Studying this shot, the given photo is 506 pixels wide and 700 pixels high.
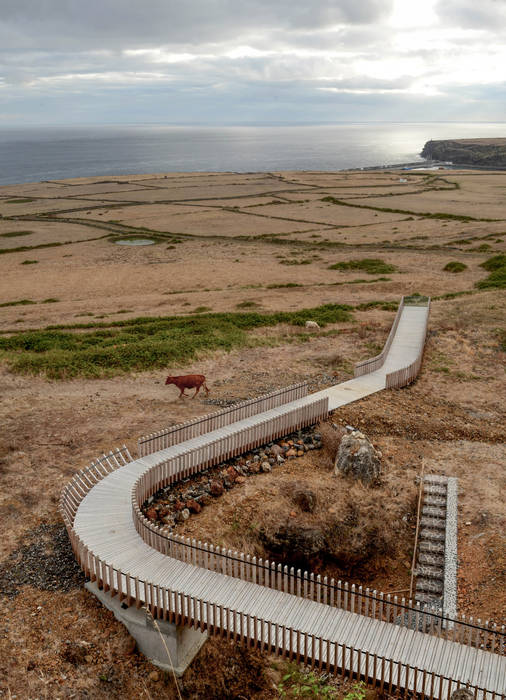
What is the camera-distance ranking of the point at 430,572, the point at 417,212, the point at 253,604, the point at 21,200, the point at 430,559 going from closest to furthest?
the point at 253,604, the point at 430,572, the point at 430,559, the point at 417,212, the point at 21,200

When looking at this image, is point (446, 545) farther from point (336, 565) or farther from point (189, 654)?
point (189, 654)

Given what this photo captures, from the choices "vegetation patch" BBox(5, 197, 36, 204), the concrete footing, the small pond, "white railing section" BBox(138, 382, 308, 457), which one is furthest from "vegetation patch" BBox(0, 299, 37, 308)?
"vegetation patch" BBox(5, 197, 36, 204)

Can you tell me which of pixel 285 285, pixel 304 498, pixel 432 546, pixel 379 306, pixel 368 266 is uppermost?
pixel 368 266

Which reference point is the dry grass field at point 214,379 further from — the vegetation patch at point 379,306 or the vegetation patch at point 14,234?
the vegetation patch at point 14,234

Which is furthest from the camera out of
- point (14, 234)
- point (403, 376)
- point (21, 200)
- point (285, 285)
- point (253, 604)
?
point (21, 200)

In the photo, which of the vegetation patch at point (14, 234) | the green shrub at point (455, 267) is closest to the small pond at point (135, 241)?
the vegetation patch at point (14, 234)

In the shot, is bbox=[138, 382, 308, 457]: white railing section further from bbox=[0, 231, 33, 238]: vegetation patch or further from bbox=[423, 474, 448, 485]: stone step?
bbox=[0, 231, 33, 238]: vegetation patch

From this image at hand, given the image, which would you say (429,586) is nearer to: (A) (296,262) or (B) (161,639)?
(B) (161,639)

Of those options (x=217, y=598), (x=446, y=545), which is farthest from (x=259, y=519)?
(x=446, y=545)

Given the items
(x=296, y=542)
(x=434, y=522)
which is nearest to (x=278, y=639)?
(x=296, y=542)
